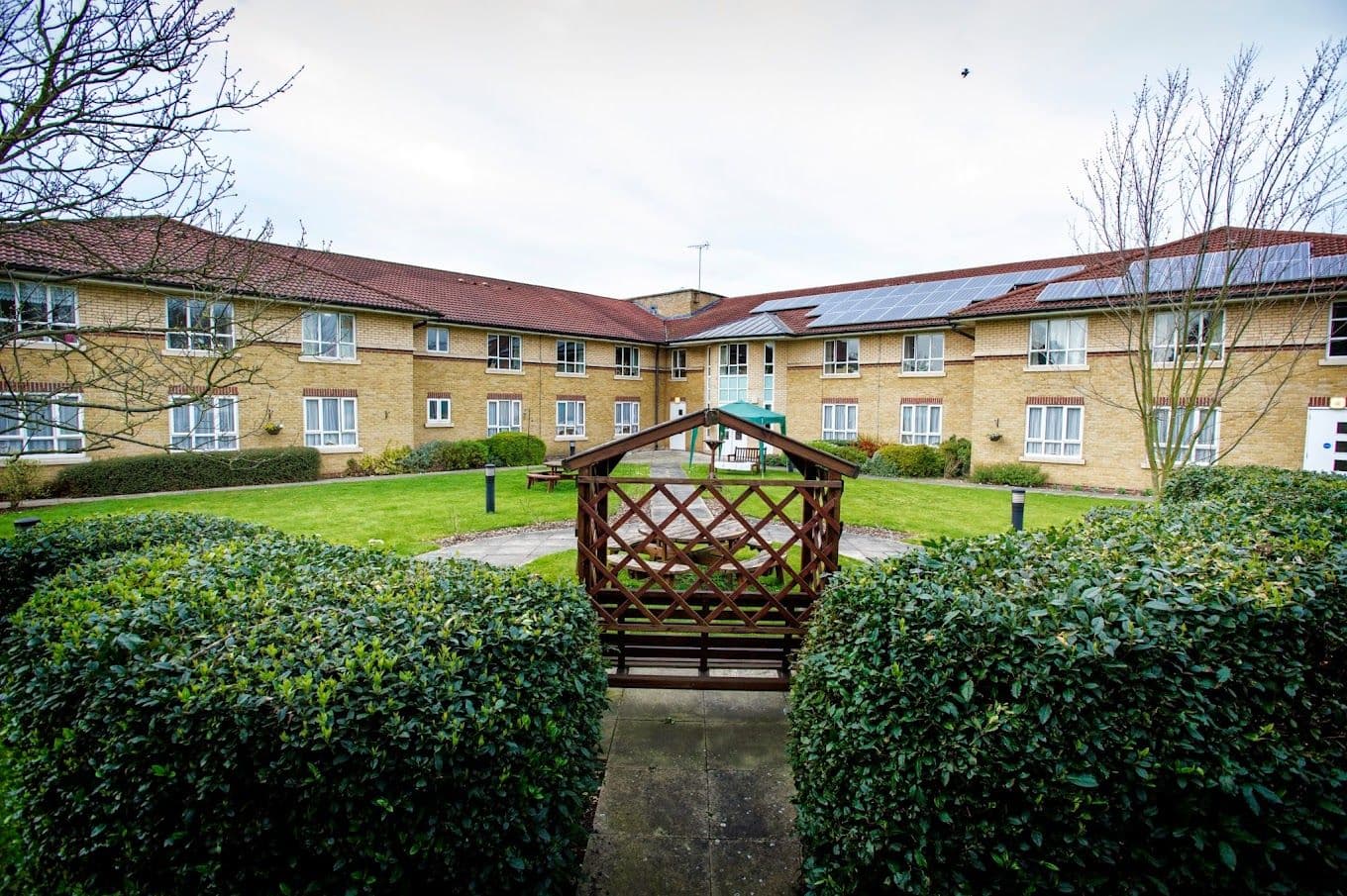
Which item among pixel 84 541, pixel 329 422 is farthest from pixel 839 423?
pixel 84 541

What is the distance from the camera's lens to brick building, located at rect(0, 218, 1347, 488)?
1563 centimetres

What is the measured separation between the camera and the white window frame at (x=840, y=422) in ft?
89.0

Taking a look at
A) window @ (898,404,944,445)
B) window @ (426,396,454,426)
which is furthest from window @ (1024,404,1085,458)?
window @ (426,396,454,426)

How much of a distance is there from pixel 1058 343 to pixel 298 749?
78.3 feet

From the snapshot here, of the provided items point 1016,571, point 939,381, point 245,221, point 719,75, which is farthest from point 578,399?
point 1016,571

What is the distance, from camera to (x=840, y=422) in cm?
2753

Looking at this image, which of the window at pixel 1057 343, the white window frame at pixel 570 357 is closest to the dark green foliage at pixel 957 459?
the window at pixel 1057 343

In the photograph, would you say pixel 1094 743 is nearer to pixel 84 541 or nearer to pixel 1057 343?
pixel 84 541

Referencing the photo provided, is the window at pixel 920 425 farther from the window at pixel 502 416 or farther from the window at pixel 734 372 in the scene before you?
the window at pixel 502 416

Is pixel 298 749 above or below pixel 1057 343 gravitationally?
below

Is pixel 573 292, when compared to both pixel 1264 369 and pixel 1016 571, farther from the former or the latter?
pixel 1016 571

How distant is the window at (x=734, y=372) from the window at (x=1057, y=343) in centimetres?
1206

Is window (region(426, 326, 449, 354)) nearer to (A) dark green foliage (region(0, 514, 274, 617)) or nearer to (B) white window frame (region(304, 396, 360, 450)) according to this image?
(B) white window frame (region(304, 396, 360, 450))

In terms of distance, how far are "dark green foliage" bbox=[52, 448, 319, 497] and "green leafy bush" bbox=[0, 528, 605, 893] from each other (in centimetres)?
1455
